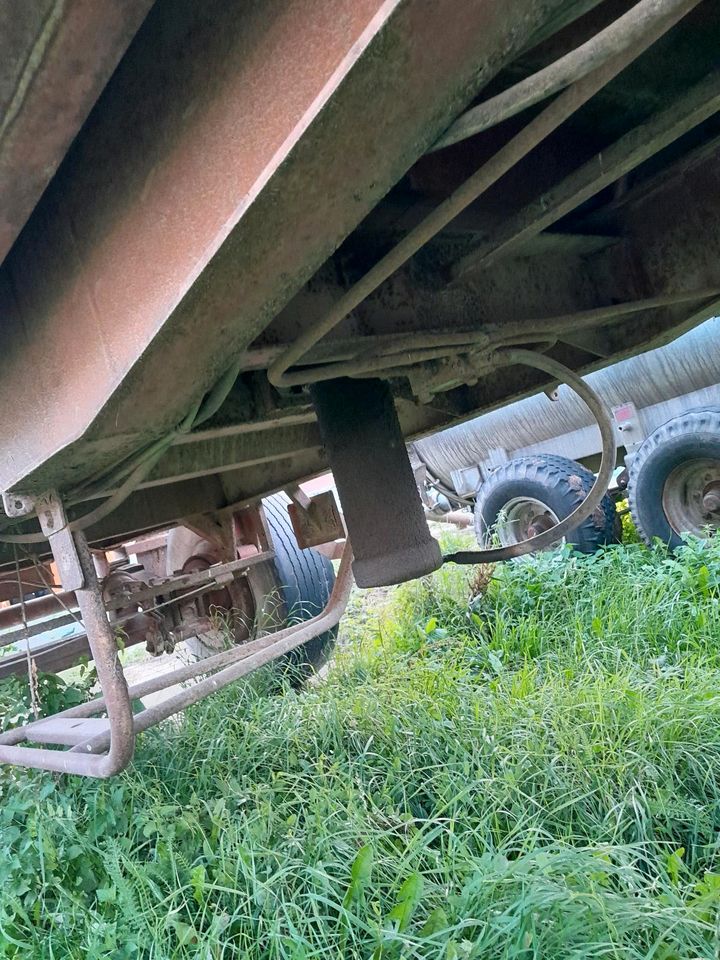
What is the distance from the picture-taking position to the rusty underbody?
713 mm

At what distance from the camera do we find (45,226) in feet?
3.67

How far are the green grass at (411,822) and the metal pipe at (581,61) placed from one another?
4.92 feet

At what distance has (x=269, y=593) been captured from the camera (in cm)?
349

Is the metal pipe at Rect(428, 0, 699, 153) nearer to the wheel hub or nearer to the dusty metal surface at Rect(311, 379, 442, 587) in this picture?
the dusty metal surface at Rect(311, 379, 442, 587)

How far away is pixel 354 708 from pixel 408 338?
182cm

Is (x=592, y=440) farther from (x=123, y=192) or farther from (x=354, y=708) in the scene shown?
(x=123, y=192)

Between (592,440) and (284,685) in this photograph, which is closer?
(284,685)

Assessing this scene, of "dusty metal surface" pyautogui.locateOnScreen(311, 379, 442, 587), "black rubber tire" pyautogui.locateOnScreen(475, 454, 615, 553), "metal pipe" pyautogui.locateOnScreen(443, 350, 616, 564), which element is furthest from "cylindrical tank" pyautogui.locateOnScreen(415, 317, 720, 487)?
"dusty metal surface" pyautogui.locateOnScreen(311, 379, 442, 587)

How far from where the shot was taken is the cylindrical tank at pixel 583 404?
476cm

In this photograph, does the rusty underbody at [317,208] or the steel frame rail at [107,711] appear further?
the steel frame rail at [107,711]

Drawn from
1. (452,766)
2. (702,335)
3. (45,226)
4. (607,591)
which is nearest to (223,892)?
(452,766)

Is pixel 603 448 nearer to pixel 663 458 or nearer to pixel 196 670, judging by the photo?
pixel 196 670

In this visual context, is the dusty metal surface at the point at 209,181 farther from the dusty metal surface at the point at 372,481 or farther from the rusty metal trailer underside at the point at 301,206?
the dusty metal surface at the point at 372,481

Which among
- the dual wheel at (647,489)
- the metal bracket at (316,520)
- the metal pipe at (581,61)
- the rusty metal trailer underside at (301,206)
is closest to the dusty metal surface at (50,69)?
the rusty metal trailer underside at (301,206)
